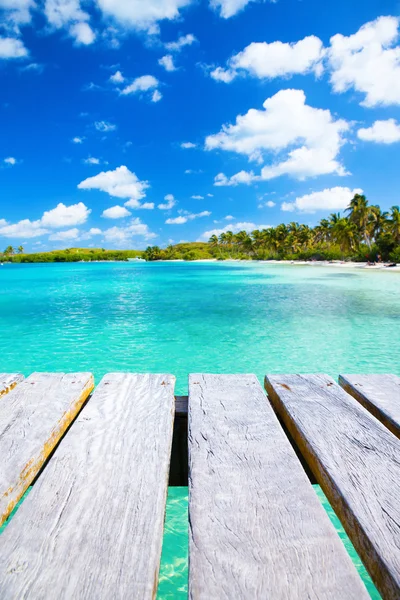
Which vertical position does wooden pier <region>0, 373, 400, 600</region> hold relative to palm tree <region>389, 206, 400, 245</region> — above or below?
below

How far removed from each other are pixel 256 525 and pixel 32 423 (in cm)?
85

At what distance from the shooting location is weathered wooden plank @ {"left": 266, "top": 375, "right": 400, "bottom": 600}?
74 cm

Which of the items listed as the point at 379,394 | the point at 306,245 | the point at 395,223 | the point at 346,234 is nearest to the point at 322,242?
the point at 306,245

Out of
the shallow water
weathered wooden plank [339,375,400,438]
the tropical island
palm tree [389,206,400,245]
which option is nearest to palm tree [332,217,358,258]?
the tropical island

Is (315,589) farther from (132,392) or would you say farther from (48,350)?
(48,350)

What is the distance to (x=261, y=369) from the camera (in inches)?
285

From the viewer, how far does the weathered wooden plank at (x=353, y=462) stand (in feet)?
2.41

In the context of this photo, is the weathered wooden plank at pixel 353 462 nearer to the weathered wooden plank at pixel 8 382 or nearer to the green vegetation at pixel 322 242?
the weathered wooden plank at pixel 8 382

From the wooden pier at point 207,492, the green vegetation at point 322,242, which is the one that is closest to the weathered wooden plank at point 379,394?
the wooden pier at point 207,492

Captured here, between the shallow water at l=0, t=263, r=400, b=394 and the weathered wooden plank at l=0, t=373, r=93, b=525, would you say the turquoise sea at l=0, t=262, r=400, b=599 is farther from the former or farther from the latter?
the weathered wooden plank at l=0, t=373, r=93, b=525

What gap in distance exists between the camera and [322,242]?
8712 cm

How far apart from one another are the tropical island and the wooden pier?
53.2m

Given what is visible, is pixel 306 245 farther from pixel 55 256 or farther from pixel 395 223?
pixel 55 256

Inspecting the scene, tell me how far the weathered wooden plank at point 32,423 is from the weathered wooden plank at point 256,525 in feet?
1.51
